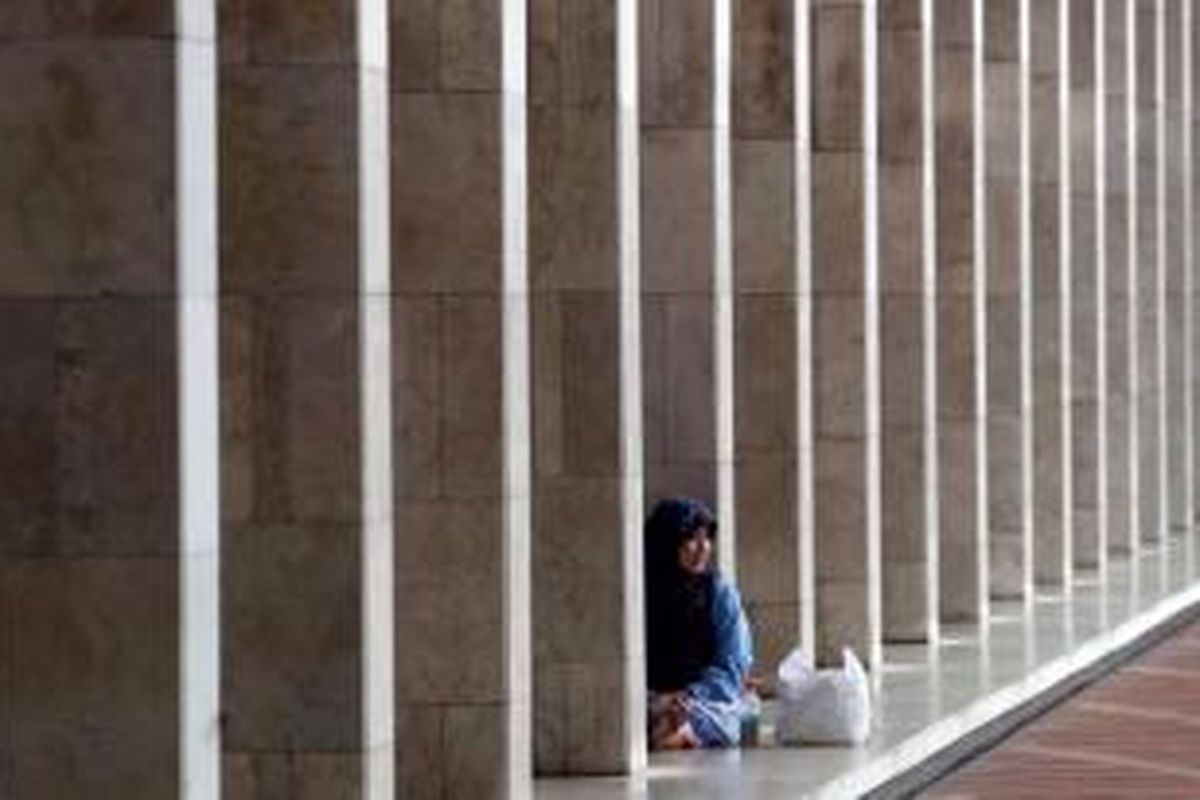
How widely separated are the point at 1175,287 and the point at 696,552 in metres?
27.1

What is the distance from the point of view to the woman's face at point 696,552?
81.5 feet

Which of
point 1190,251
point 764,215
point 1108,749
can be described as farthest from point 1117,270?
point 1108,749

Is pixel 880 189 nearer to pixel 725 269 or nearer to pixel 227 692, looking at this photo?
pixel 725 269

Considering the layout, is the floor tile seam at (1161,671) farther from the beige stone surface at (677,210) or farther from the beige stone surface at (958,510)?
the beige stone surface at (677,210)

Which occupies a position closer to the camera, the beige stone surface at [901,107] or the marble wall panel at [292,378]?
the marble wall panel at [292,378]

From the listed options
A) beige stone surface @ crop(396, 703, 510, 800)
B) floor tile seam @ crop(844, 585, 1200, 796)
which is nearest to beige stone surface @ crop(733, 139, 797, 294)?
floor tile seam @ crop(844, 585, 1200, 796)

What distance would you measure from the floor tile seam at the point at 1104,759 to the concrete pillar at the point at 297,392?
7.72 meters

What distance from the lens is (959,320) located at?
116 feet

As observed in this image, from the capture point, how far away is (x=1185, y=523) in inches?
2037

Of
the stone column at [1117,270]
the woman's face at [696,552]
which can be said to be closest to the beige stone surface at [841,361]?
the woman's face at [696,552]

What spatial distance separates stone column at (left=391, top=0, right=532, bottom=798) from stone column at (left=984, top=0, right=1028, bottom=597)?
57.7 ft

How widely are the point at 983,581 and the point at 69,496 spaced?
20.2m

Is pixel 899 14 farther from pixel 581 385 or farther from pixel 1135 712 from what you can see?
pixel 581 385

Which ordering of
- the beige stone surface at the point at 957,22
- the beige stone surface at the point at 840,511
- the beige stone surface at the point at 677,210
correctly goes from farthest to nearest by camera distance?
1. the beige stone surface at the point at 957,22
2. the beige stone surface at the point at 840,511
3. the beige stone surface at the point at 677,210
